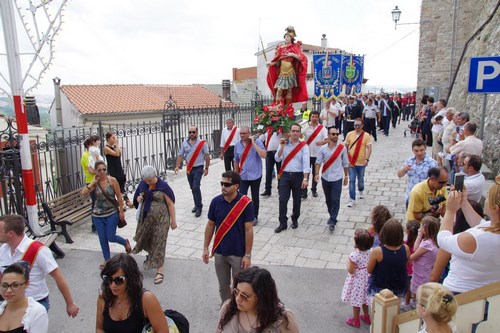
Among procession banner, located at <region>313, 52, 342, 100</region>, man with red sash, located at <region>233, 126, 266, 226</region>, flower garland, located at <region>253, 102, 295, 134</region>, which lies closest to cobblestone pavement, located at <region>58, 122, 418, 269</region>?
man with red sash, located at <region>233, 126, 266, 226</region>

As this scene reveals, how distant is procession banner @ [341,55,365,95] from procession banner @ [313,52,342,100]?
29 cm

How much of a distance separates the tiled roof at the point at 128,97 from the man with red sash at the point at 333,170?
1662 centimetres

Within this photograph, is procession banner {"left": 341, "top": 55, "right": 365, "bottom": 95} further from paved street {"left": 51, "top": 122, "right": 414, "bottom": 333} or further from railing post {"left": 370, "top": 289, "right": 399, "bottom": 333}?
railing post {"left": 370, "top": 289, "right": 399, "bottom": 333}

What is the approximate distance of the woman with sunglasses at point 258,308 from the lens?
99.1 inches

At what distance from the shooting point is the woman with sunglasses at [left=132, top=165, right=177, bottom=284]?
5.38 m

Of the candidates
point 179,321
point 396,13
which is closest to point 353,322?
point 179,321

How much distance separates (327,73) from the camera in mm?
14180

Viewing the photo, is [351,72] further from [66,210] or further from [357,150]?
[66,210]

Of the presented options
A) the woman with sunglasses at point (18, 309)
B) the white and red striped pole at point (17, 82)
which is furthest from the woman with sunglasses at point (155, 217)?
the woman with sunglasses at point (18, 309)

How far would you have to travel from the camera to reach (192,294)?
16.7 ft

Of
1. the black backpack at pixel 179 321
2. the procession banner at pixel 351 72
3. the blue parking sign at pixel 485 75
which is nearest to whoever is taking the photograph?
the black backpack at pixel 179 321

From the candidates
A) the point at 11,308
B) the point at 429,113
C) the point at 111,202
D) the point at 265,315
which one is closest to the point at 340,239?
the point at 111,202

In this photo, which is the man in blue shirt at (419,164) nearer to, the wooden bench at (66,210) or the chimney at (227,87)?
the wooden bench at (66,210)

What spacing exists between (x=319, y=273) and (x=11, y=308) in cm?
386
